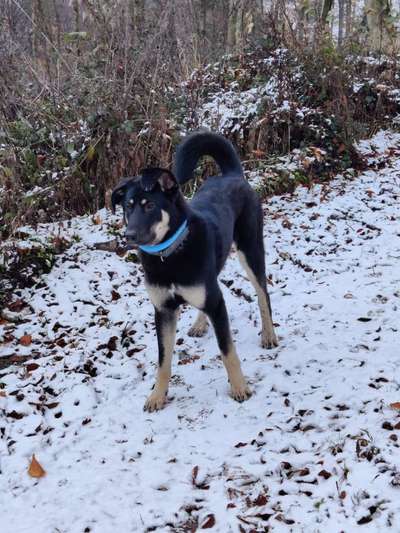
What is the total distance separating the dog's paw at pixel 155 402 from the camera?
3.49m

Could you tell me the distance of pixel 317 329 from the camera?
4.22 meters

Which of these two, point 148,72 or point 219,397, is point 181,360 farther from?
point 148,72

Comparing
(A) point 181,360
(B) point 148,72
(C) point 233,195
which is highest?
(B) point 148,72

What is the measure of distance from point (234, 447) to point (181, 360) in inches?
44.6

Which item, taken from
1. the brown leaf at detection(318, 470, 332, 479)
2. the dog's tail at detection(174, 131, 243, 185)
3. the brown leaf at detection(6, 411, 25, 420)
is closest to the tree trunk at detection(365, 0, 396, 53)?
the dog's tail at detection(174, 131, 243, 185)

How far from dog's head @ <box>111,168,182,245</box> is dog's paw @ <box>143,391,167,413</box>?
1172mm

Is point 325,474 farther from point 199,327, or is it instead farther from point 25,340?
point 25,340

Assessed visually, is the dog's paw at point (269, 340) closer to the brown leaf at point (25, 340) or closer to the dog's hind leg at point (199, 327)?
the dog's hind leg at point (199, 327)

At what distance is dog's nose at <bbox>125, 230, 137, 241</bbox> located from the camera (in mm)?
2797

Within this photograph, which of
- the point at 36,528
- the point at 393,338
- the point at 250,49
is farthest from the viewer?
the point at 250,49

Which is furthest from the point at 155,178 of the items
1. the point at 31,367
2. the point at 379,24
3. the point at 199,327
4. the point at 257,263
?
the point at 379,24

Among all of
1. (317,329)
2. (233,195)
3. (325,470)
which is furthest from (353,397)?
(233,195)

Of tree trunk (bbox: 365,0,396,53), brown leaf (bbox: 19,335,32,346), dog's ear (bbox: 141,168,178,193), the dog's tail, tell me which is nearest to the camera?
dog's ear (bbox: 141,168,178,193)

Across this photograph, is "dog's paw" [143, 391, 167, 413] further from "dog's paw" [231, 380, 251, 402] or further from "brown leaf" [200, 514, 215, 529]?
"brown leaf" [200, 514, 215, 529]
